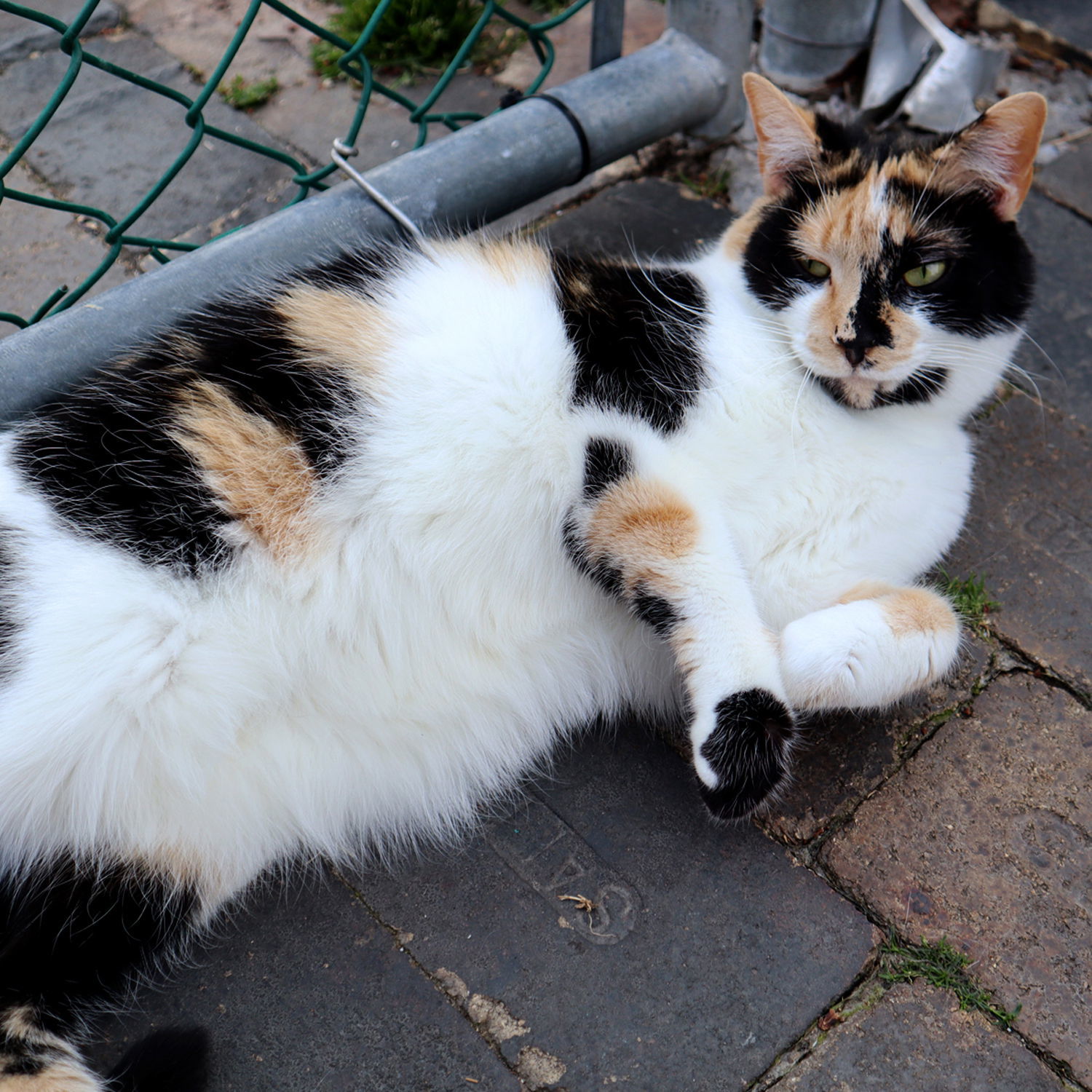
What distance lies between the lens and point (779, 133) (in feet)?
5.49

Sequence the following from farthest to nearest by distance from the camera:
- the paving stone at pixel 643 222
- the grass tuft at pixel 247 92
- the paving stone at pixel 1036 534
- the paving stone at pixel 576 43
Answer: the paving stone at pixel 576 43
the grass tuft at pixel 247 92
the paving stone at pixel 643 222
the paving stone at pixel 1036 534

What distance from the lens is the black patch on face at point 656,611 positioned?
150cm

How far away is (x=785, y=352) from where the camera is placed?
63.6 inches

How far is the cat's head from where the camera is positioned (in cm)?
150

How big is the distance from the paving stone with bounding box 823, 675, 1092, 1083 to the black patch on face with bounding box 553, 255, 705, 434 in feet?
2.44

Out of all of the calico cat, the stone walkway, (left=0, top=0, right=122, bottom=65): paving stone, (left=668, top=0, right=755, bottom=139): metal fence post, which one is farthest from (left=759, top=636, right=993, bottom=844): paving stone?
(left=0, top=0, right=122, bottom=65): paving stone

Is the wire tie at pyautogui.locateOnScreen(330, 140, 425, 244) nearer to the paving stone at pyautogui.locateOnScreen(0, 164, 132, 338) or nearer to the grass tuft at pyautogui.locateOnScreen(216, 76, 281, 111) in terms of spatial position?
the paving stone at pyautogui.locateOnScreen(0, 164, 132, 338)

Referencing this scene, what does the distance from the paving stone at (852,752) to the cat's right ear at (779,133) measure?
36.5 inches

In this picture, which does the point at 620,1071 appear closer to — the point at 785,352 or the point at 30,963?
the point at 30,963

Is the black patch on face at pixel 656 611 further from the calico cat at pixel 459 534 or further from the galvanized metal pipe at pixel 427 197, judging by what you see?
the galvanized metal pipe at pixel 427 197

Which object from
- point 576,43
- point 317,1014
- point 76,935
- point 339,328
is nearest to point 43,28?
point 576,43

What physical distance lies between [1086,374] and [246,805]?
2.07 m

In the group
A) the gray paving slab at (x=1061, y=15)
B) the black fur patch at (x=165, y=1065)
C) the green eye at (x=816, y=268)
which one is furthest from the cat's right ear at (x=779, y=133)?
the gray paving slab at (x=1061, y=15)

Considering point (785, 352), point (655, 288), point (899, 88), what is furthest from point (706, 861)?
point (899, 88)
